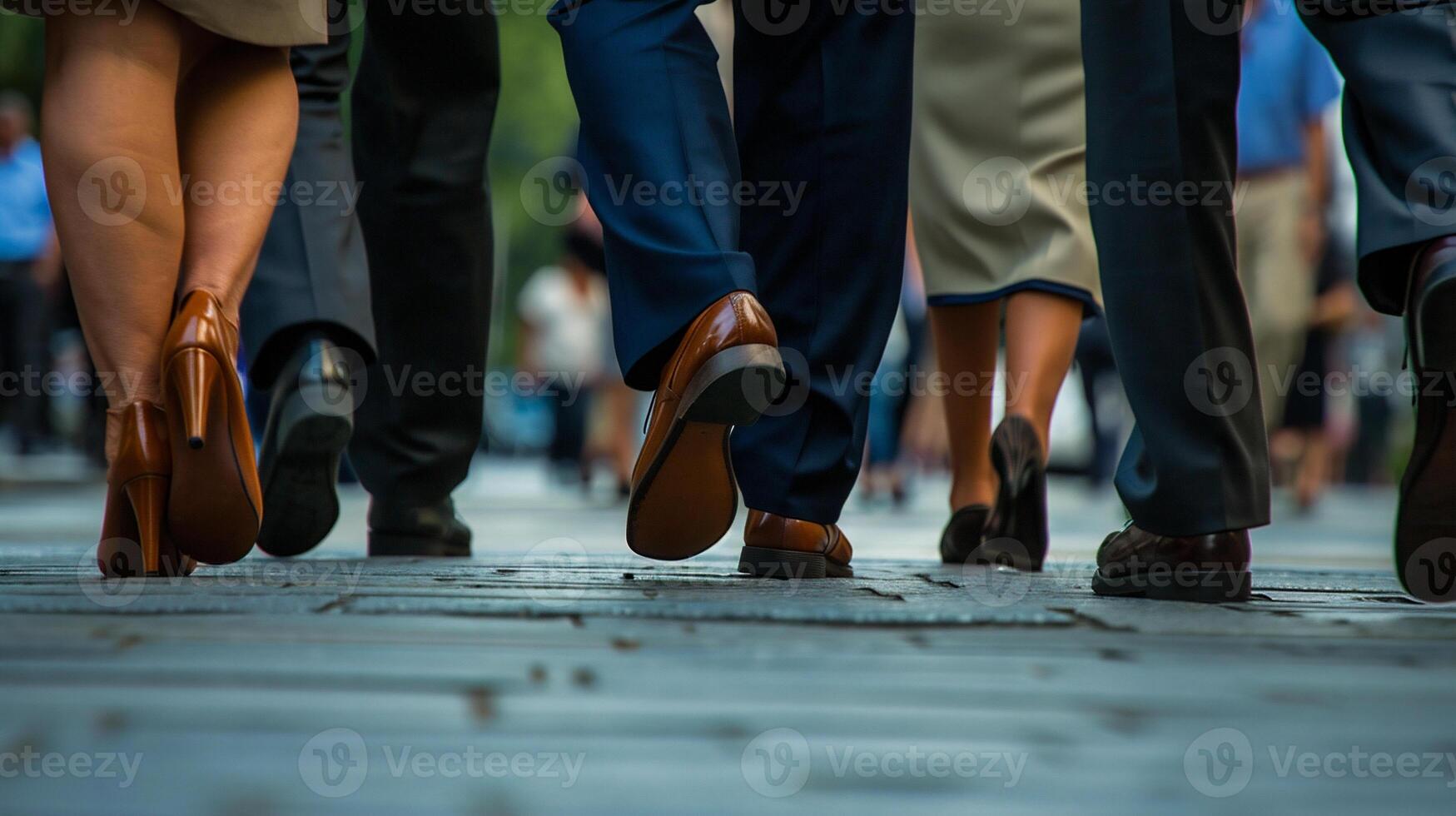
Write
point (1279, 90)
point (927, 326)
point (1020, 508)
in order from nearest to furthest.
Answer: point (1020, 508), point (1279, 90), point (927, 326)

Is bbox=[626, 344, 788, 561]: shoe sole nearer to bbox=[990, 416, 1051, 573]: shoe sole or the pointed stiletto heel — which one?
the pointed stiletto heel

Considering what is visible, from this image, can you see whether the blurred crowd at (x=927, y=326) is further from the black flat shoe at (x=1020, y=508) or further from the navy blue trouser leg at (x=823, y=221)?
the navy blue trouser leg at (x=823, y=221)

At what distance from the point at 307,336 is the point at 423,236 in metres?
0.45

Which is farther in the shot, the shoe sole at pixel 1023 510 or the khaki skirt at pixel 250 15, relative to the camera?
the shoe sole at pixel 1023 510

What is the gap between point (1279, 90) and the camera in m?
6.02

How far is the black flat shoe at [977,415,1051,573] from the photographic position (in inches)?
124

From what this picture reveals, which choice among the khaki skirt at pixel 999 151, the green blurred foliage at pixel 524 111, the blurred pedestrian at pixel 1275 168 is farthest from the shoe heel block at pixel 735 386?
the green blurred foliage at pixel 524 111

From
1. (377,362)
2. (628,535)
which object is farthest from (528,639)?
(377,362)

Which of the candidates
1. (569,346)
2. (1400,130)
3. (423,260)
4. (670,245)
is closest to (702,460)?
(670,245)

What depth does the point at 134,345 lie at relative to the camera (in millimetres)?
2305

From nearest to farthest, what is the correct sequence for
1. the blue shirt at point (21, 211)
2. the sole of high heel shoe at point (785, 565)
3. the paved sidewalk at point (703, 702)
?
1. the paved sidewalk at point (703, 702)
2. the sole of high heel shoe at point (785, 565)
3. the blue shirt at point (21, 211)

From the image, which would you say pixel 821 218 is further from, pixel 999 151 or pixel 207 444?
pixel 207 444

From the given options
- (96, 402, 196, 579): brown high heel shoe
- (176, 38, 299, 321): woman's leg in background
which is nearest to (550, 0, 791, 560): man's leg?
(176, 38, 299, 321): woman's leg in background

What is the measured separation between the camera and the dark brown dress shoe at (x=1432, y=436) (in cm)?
197
